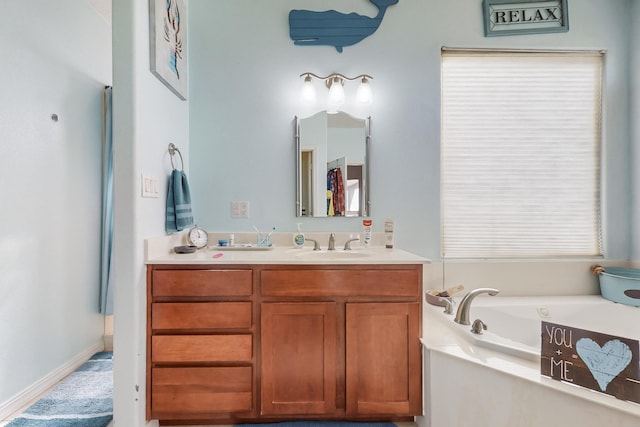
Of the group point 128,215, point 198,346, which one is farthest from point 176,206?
point 198,346

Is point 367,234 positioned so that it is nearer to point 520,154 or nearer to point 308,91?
point 308,91

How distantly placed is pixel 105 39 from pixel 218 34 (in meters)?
1.04

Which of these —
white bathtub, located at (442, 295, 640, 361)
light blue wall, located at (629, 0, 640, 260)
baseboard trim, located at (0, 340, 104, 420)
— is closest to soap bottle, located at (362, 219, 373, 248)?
white bathtub, located at (442, 295, 640, 361)

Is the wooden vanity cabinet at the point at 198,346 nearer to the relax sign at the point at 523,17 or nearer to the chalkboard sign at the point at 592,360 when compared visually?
the chalkboard sign at the point at 592,360

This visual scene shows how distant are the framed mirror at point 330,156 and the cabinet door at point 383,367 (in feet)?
2.72

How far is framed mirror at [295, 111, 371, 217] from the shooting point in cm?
208

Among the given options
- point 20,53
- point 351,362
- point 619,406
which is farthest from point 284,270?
point 20,53

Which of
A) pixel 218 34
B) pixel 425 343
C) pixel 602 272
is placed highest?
pixel 218 34

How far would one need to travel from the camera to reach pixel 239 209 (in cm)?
208

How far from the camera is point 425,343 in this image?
143cm

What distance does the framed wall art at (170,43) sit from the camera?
1.52m

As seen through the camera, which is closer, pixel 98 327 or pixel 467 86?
pixel 467 86

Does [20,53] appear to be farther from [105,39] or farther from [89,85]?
[105,39]

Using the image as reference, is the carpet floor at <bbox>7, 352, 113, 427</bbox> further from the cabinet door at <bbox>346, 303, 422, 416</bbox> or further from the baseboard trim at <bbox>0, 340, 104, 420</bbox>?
the cabinet door at <bbox>346, 303, 422, 416</bbox>
